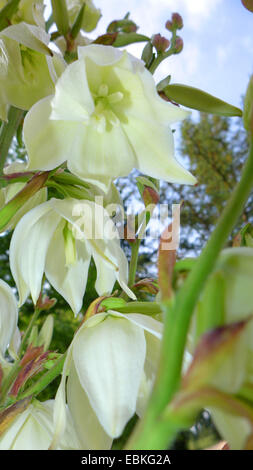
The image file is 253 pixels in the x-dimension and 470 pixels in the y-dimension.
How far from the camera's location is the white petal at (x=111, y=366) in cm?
17

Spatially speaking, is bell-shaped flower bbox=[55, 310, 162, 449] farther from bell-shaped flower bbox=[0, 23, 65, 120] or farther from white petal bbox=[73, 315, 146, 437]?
bell-shaped flower bbox=[0, 23, 65, 120]

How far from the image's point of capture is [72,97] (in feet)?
0.66

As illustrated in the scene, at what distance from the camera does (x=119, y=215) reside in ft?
0.85

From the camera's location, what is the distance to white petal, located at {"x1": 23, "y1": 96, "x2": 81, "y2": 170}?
8.2 inches

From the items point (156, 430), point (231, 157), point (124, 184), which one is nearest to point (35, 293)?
point (156, 430)

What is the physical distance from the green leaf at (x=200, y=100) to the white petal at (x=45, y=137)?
0.05m

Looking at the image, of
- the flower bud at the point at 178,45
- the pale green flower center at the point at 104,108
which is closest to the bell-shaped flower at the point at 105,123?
the pale green flower center at the point at 104,108

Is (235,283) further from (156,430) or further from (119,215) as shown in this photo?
(119,215)

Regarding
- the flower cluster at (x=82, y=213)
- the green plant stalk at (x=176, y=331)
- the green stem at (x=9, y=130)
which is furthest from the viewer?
the green stem at (x=9, y=130)

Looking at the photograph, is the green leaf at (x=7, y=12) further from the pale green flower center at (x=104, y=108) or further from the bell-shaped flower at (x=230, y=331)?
the bell-shaped flower at (x=230, y=331)

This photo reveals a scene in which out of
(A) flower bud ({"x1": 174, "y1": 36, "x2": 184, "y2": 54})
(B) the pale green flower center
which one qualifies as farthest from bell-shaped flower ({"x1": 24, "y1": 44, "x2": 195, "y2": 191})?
(A) flower bud ({"x1": 174, "y1": 36, "x2": 184, "y2": 54})

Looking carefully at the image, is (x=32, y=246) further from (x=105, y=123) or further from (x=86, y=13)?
(x=86, y=13)

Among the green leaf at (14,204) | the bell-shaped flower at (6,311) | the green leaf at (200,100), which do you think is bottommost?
the bell-shaped flower at (6,311)

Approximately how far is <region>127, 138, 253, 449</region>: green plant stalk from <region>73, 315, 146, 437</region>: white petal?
0.26 ft
